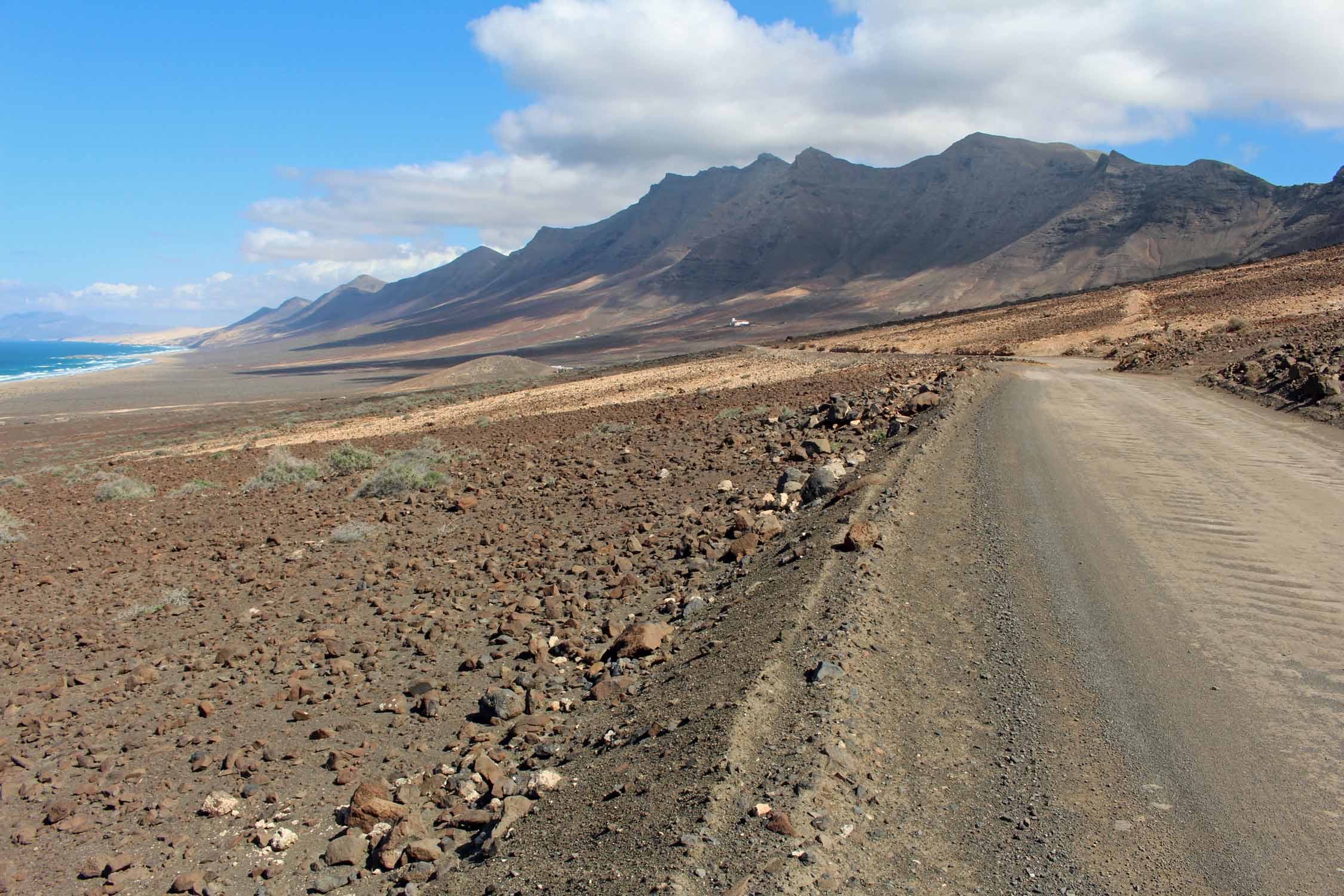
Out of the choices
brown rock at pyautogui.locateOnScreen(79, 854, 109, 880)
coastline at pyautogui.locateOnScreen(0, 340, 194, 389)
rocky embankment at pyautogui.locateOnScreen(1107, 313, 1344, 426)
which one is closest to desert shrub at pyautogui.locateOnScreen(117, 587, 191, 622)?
brown rock at pyautogui.locateOnScreen(79, 854, 109, 880)

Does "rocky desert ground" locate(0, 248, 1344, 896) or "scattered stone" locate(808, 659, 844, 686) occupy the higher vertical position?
"scattered stone" locate(808, 659, 844, 686)

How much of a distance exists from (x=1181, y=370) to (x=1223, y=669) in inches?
848

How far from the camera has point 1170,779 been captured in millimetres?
4320

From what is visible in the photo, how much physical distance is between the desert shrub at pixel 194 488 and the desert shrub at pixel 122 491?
521 mm

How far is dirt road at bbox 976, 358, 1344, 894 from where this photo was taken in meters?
3.99

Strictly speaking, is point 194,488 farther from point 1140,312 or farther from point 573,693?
point 1140,312

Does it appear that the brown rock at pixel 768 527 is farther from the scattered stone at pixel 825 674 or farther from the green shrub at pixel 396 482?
the green shrub at pixel 396 482

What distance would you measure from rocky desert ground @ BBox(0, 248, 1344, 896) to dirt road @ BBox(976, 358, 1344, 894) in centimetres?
21

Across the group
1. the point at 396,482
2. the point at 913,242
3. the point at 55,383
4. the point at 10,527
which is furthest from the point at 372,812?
the point at 913,242

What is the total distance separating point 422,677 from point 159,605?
4.33 metres

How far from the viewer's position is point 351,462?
1881 cm

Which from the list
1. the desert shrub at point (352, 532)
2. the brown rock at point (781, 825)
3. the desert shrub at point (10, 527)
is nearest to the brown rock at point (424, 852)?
the brown rock at point (781, 825)

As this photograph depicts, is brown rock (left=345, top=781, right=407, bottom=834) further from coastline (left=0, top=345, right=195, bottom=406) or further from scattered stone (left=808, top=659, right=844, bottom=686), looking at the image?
coastline (left=0, top=345, right=195, bottom=406)

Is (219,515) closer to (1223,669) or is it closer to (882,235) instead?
(1223,669)
